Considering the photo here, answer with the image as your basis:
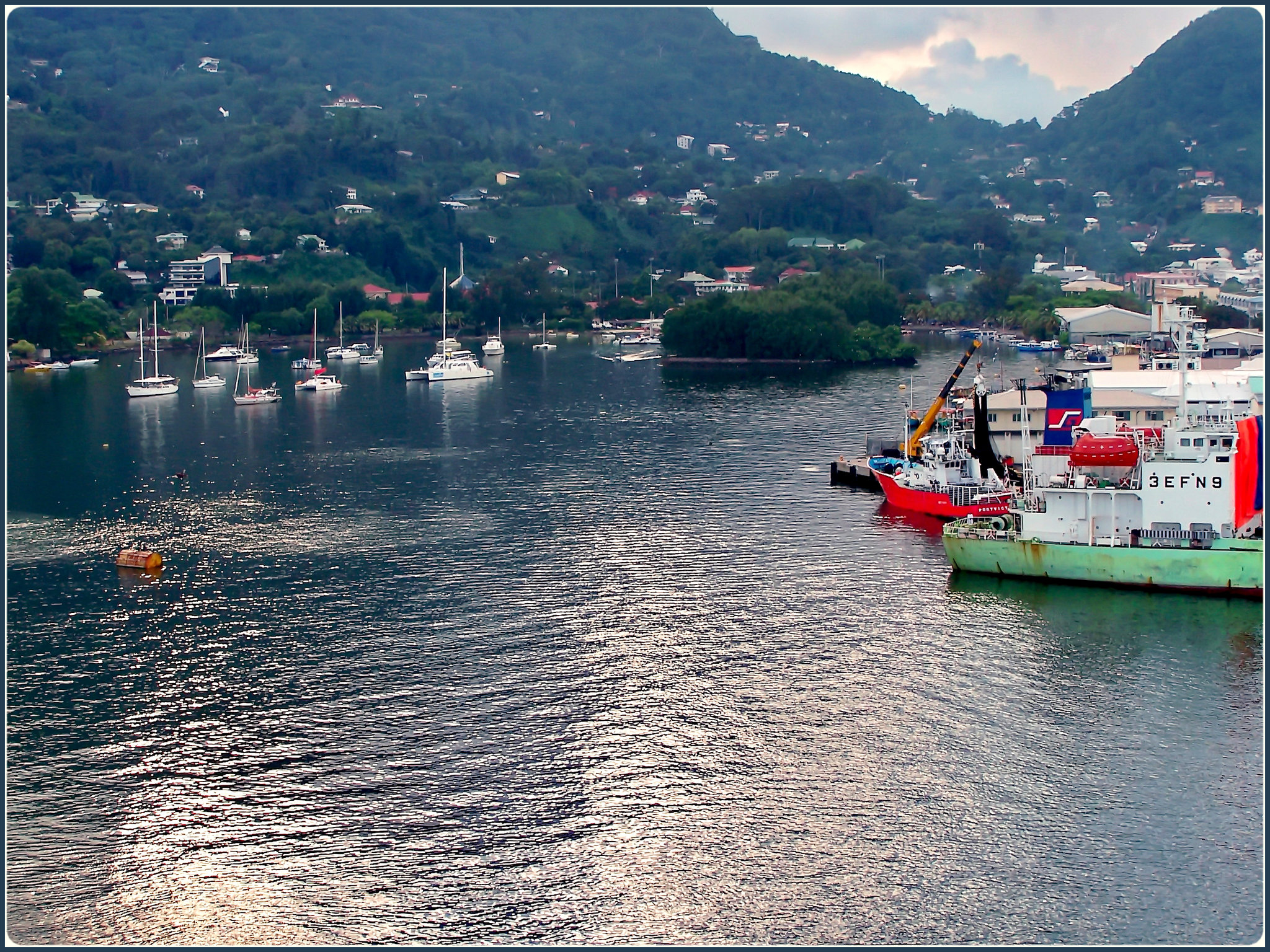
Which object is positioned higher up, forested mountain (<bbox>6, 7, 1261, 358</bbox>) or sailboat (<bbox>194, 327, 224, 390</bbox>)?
forested mountain (<bbox>6, 7, 1261, 358</bbox>)

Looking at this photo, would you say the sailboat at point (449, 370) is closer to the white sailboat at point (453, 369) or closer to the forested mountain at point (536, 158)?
the white sailboat at point (453, 369)

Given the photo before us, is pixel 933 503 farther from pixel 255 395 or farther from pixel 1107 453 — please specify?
pixel 255 395

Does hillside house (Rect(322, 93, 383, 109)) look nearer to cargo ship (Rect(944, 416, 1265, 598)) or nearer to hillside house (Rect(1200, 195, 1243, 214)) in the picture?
hillside house (Rect(1200, 195, 1243, 214))

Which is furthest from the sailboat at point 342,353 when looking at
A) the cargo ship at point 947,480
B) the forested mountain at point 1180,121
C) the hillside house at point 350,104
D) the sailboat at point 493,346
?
the hillside house at point 350,104

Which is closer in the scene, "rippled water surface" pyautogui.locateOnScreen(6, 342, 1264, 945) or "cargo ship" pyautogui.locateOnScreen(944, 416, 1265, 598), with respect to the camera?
"rippled water surface" pyautogui.locateOnScreen(6, 342, 1264, 945)

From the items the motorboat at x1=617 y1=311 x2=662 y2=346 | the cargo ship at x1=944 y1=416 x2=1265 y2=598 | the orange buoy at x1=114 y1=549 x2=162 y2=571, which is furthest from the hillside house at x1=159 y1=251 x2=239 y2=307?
the cargo ship at x1=944 y1=416 x2=1265 y2=598

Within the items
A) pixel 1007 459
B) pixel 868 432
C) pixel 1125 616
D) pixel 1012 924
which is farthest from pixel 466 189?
pixel 1012 924
